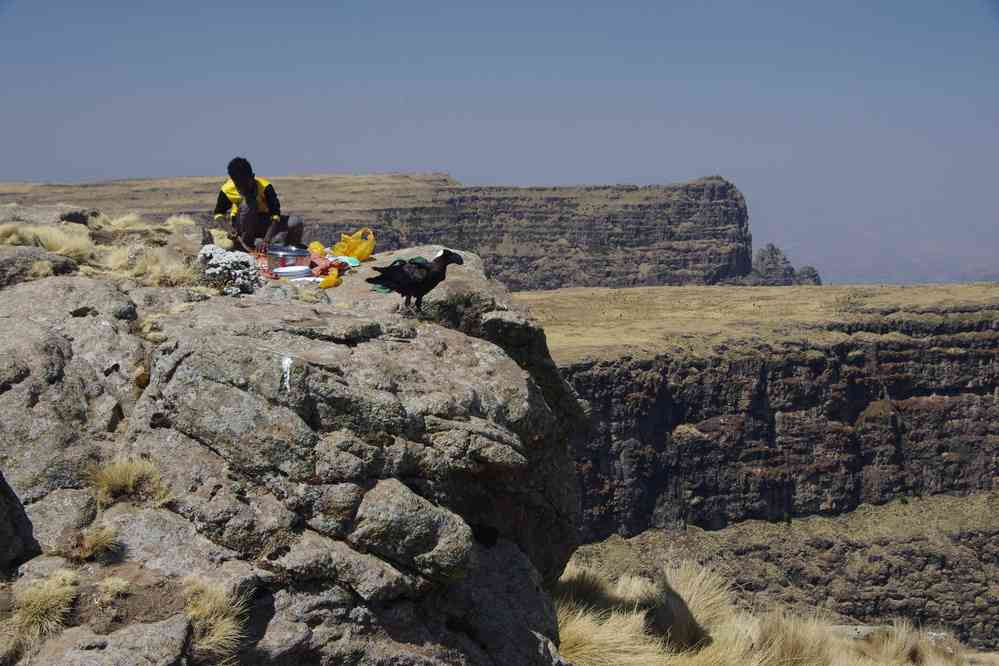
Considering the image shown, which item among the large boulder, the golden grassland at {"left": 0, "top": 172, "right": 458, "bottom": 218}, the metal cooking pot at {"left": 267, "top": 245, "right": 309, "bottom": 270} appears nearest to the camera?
the large boulder

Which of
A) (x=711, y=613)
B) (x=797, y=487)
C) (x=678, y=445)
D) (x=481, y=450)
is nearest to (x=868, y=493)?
(x=797, y=487)

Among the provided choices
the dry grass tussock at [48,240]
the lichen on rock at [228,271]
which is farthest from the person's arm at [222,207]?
the lichen on rock at [228,271]

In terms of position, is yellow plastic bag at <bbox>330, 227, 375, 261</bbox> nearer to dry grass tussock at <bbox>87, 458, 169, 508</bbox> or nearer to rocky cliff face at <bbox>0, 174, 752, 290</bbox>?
dry grass tussock at <bbox>87, 458, 169, 508</bbox>

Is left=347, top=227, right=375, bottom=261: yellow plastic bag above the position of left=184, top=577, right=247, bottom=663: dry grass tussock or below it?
above

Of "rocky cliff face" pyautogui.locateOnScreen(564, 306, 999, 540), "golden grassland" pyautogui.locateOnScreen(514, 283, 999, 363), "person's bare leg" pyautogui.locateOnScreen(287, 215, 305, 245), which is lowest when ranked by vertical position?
"rocky cliff face" pyautogui.locateOnScreen(564, 306, 999, 540)

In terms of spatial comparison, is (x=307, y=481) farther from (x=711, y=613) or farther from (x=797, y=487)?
(x=797, y=487)

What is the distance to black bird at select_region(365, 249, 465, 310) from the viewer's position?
12047mm

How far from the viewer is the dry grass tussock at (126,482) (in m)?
8.56

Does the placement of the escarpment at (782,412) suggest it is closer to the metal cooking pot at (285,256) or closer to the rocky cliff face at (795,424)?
the rocky cliff face at (795,424)

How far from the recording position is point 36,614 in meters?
7.32

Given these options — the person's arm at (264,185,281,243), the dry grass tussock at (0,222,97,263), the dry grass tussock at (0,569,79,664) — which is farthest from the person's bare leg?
the dry grass tussock at (0,569,79,664)

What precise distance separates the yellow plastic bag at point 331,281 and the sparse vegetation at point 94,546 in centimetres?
560

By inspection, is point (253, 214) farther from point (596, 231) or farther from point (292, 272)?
point (596, 231)

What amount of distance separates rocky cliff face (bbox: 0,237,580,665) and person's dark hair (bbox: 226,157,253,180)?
3.81 metres
